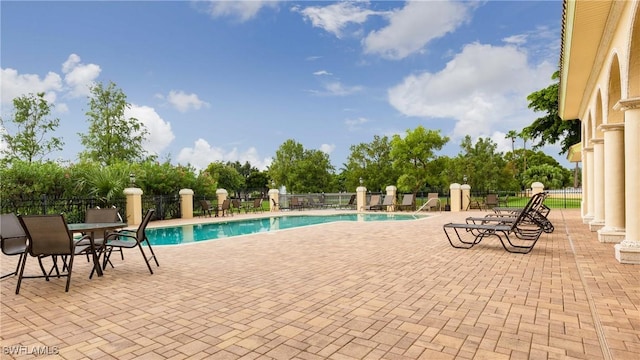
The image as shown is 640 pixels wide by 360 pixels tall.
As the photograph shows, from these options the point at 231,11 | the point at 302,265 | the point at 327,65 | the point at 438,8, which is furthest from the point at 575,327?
the point at 327,65

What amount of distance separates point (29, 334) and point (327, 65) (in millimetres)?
28835

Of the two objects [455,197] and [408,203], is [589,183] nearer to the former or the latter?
[455,197]

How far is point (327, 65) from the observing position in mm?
29906

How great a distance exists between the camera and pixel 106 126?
87.7ft

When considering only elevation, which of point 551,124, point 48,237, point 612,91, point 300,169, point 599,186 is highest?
point 551,124

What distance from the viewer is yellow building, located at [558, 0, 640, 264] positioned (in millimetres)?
5637

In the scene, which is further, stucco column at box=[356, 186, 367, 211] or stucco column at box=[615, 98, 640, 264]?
stucco column at box=[356, 186, 367, 211]

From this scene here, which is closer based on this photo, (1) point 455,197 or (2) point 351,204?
(1) point 455,197

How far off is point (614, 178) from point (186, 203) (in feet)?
53.8

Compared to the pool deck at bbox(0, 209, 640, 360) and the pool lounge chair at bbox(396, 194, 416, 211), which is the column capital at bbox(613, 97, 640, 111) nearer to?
the pool deck at bbox(0, 209, 640, 360)

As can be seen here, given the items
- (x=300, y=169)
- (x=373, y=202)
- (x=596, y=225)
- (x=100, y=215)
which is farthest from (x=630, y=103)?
(x=300, y=169)

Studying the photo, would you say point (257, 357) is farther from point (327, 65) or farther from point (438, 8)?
point (327, 65)

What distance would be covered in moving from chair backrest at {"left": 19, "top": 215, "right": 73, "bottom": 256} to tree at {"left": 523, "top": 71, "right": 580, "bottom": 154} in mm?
26206

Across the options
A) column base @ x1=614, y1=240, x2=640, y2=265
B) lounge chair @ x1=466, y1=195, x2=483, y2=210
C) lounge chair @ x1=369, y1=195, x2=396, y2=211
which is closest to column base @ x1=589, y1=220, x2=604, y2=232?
column base @ x1=614, y1=240, x2=640, y2=265
